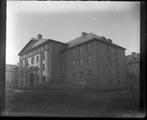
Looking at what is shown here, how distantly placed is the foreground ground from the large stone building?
6 cm

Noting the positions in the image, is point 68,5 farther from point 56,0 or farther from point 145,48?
point 145,48

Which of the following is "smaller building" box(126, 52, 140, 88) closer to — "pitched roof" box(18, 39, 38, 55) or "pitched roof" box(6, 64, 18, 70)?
"pitched roof" box(18, 39, 38, 55)

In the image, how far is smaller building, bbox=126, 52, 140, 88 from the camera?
99 cm

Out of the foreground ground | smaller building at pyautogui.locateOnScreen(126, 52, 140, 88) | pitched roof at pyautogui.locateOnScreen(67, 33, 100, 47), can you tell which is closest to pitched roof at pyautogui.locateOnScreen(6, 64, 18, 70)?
the foreground ground

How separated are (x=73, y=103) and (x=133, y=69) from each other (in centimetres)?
42

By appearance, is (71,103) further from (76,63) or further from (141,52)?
(141,52)

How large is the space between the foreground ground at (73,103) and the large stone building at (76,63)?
61 mm

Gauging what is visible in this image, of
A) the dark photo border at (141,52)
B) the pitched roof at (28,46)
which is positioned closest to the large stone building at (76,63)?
the pitched roof at (28,46)

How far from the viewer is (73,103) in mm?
1000

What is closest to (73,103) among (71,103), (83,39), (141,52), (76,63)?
(71,103)

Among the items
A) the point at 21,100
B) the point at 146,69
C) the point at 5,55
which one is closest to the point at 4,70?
the point at 5,55

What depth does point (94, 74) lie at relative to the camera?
1.03 metres

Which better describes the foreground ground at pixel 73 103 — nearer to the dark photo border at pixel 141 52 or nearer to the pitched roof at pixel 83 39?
the dark photo border at pixel 141 52

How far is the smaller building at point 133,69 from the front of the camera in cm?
99
